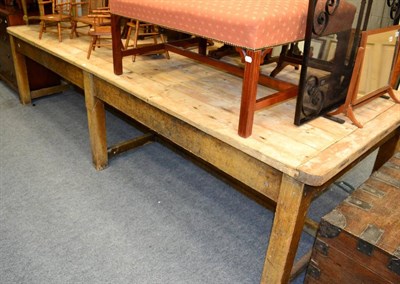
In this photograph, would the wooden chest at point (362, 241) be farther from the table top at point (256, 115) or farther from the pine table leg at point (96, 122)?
the pine table leg at point (96, 122)

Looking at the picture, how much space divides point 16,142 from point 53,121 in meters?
0.39

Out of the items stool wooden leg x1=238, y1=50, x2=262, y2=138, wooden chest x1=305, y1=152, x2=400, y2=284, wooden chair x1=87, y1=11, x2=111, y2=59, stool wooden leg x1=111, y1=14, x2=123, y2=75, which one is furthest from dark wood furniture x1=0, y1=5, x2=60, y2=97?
wooden chest x1=305, y1=152, x2=400, y2=284

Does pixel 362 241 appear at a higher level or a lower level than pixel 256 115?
lower


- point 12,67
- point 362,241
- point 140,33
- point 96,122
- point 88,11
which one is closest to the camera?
point 362,241

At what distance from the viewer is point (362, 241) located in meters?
1.17

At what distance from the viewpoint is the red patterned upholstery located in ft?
4.07

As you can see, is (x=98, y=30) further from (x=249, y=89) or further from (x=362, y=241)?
(x=362, y=241)

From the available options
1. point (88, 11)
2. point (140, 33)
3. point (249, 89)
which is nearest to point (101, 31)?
point (140, 33)

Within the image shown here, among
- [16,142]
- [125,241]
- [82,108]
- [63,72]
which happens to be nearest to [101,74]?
[63,72]

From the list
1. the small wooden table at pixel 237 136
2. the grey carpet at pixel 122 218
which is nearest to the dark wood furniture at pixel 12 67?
the grey carpet at pixel 122 218

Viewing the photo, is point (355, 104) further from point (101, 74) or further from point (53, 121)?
point (53, 121)

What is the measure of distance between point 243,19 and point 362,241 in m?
0.83

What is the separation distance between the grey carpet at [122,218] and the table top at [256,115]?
26.4 inches

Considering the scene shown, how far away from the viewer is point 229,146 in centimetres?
140
